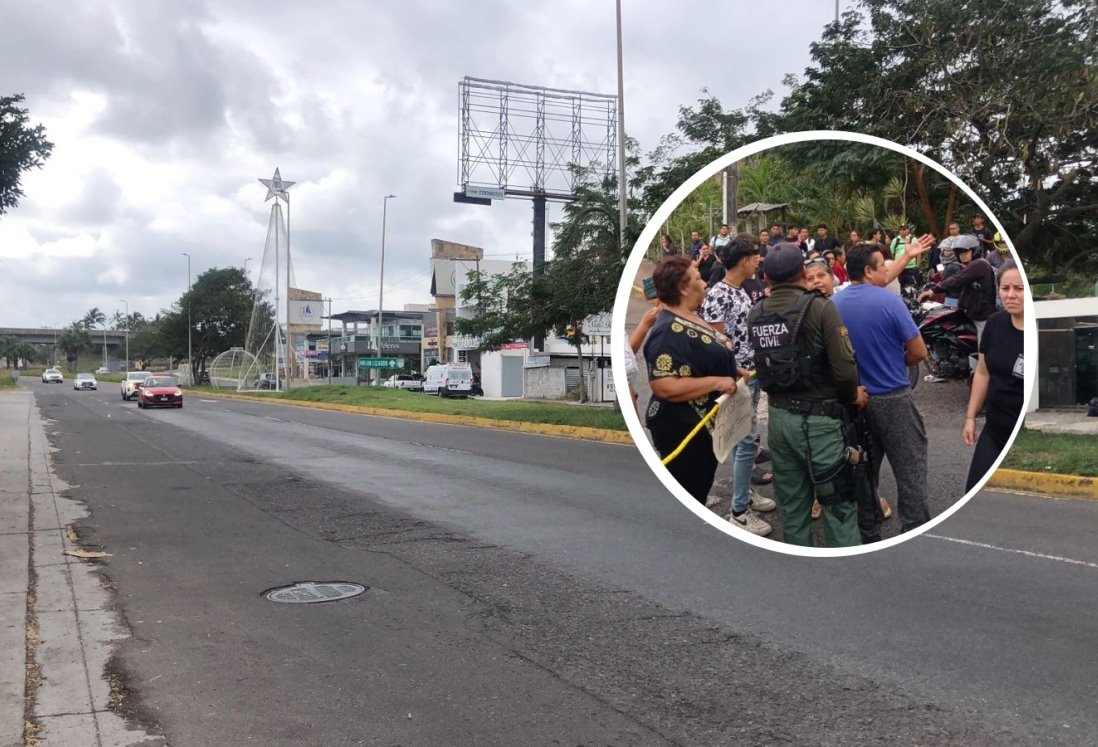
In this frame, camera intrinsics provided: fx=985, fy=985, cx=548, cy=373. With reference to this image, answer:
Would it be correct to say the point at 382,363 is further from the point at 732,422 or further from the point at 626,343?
the point at 732,422

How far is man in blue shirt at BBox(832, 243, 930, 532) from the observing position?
3.83 ft

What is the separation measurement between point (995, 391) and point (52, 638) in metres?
6.03

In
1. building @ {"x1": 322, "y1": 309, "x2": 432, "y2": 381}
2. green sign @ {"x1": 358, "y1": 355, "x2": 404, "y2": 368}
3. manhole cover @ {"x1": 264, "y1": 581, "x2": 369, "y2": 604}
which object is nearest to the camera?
manhole cover @ {"x1": 264, "y1": 581, "x2": 369, "y2": 604}

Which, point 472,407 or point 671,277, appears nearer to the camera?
point 671,277

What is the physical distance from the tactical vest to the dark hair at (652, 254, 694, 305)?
131 millimetres

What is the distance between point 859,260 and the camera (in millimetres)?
1210

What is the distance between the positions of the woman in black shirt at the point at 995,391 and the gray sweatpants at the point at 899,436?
2.6 inches

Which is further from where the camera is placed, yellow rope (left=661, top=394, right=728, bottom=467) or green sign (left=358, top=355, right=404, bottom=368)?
green sign (left=358, top=355, right=404, bottom=368)

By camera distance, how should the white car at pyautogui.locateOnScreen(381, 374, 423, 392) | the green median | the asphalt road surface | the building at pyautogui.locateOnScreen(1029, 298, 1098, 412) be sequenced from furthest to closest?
the white car at pyautogui.locateOnScreen(381, 374, 423, 392), the green median, the asphalt road surface, the building at pyautogui.locateOnScreen(1029, 298, 1098, 412)

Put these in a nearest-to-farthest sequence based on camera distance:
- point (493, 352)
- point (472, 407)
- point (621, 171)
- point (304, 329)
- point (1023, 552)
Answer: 1. point (621, 171)
2. point (1023, 552)
3. point (472, 407)
4. point (493, 352)
5. point (304, 329)

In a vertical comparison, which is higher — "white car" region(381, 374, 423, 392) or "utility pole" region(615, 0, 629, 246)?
"utility pole" region(615, 0, 629, 246)

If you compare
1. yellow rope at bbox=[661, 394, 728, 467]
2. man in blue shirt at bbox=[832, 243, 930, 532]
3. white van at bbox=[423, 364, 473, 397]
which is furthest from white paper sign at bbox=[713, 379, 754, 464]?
white van at bbox=[423, 364, 473, 397]

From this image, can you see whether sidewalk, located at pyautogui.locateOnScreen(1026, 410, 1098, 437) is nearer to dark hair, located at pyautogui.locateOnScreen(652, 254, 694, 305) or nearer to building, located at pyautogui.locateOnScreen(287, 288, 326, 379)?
dark hair, located at pyautogui.locateOnScreen(652, 254, 694, 305)

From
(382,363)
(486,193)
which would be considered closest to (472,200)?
(486,193)
